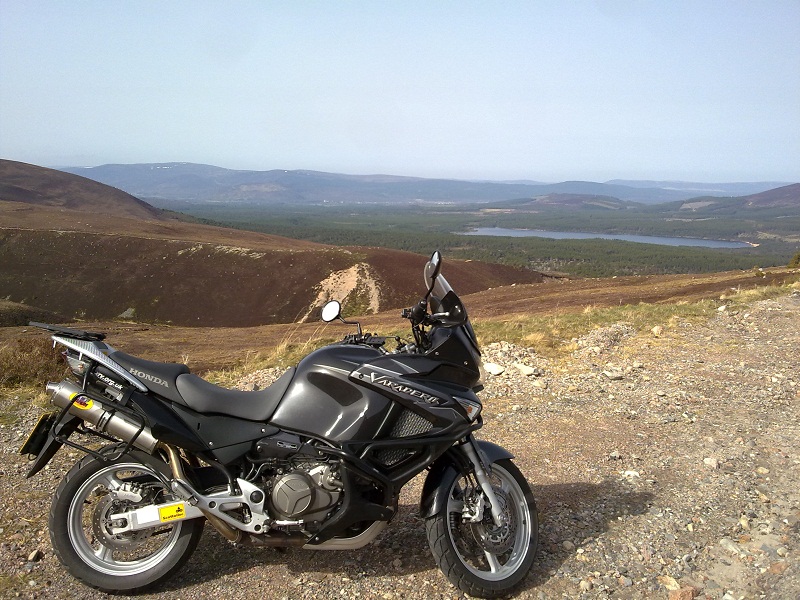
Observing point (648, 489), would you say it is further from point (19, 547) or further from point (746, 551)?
point (19, 547)

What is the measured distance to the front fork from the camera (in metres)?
3.77

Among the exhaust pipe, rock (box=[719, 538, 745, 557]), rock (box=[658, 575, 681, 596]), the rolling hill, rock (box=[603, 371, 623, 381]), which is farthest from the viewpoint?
the rolling hill

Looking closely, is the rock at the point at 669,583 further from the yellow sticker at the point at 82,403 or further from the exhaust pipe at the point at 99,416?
the yellow sticker at the point at 82,403

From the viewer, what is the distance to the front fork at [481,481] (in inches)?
148

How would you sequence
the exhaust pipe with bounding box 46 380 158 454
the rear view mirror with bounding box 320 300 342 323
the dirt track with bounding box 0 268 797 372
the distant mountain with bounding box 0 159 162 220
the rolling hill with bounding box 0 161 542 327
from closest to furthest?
the exhaust pipe with bounding box 46 380 158 454 < the rear view mirror with bounding box 320 300 342 323 < the dirt track with bounding box 0 268 797 372 < the rolling hill with bounding box 0 161 542 327 < the distant mountain with bounding box 0 159 162 220

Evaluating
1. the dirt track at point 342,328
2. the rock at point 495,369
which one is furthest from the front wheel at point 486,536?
the dirt track at point 342,328

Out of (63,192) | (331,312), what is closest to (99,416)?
(331,312)

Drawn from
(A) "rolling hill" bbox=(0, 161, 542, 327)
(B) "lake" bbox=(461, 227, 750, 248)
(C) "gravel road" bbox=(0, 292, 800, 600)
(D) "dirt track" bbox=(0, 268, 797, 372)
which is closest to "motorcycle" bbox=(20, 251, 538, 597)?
(C) "gravel road" bbox=(0, 292, 800, 600)

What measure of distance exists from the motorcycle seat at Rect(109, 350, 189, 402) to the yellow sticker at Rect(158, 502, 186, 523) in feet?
2.14

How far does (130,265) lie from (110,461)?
2021 inches

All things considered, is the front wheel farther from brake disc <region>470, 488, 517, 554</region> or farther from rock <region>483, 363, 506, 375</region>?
rock <region>483, 363, 506, 375</region>

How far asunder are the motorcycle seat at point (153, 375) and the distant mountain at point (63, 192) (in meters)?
139

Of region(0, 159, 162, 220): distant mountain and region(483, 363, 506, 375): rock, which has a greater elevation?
region(0, 159, 162, 220): distant mountain

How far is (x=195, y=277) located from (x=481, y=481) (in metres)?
47.9
